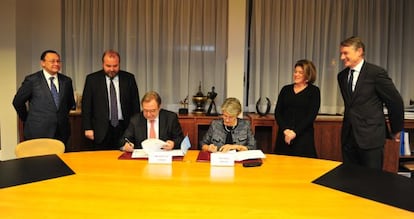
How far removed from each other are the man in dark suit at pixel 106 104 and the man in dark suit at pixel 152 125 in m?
0.53

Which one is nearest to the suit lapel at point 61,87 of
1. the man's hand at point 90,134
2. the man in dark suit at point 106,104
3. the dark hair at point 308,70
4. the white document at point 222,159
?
the man in dark suit at point 106,104

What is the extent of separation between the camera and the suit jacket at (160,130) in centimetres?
293

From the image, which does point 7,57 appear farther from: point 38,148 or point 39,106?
point 38,148

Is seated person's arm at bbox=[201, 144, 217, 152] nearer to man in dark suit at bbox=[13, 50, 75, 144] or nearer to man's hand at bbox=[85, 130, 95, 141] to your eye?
man's hand at bbox=[85, 130, 95, 141]

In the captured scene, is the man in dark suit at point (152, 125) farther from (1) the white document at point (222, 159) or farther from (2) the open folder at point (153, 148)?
(1) the white document at point (222, 159)

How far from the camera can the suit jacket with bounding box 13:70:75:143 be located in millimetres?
3344

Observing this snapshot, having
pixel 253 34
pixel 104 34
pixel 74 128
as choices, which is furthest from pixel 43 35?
pixel 253 34

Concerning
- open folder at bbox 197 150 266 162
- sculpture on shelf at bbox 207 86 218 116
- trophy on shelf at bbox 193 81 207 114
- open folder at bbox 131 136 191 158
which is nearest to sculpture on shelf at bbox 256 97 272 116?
sculpture on shelf at bbox 207 86 218 116

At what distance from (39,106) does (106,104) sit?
59cm

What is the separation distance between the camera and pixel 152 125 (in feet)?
9.76

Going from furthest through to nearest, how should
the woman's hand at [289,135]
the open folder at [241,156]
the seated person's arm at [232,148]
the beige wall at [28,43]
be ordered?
the beige wall at [28,43] → the woman's hand at [289,135] → the seated person's arm at [232,148] → the open folder at [241,156]

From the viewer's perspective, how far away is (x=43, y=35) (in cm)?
456

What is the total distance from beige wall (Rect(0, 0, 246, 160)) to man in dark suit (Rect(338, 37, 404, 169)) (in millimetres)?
1426

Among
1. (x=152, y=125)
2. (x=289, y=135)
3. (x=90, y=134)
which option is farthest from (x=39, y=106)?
(x=289, y=135)
